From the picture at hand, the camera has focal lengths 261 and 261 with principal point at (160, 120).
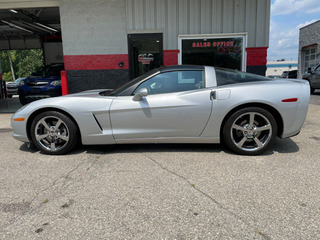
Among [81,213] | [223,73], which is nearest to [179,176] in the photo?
[81,213]

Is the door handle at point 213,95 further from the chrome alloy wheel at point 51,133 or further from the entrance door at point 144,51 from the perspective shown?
the entrance door at point 144,51

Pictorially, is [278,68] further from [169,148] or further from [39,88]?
[169,148]

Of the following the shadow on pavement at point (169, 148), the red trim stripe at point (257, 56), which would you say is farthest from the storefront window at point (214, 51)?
the shadow on pavement at point (169, 148)

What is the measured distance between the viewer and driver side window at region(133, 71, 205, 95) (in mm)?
3934

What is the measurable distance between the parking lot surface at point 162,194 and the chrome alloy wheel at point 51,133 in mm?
219

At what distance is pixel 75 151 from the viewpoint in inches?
170

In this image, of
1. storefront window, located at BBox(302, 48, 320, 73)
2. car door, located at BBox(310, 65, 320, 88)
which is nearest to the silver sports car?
car door, located at BBox(310, 65, 320, 88)

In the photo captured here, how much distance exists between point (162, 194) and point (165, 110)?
142 cm

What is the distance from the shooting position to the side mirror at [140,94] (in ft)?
12.3

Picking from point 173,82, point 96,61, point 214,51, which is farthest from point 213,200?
point 96,61

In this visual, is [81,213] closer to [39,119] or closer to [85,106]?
[85,106]

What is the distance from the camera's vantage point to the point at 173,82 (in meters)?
3.97

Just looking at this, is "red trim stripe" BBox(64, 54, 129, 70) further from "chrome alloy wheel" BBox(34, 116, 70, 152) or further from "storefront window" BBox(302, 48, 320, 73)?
"storefront window" BBox(302, 48, 320, 73)

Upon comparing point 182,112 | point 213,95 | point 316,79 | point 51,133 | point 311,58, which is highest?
point 311,58
